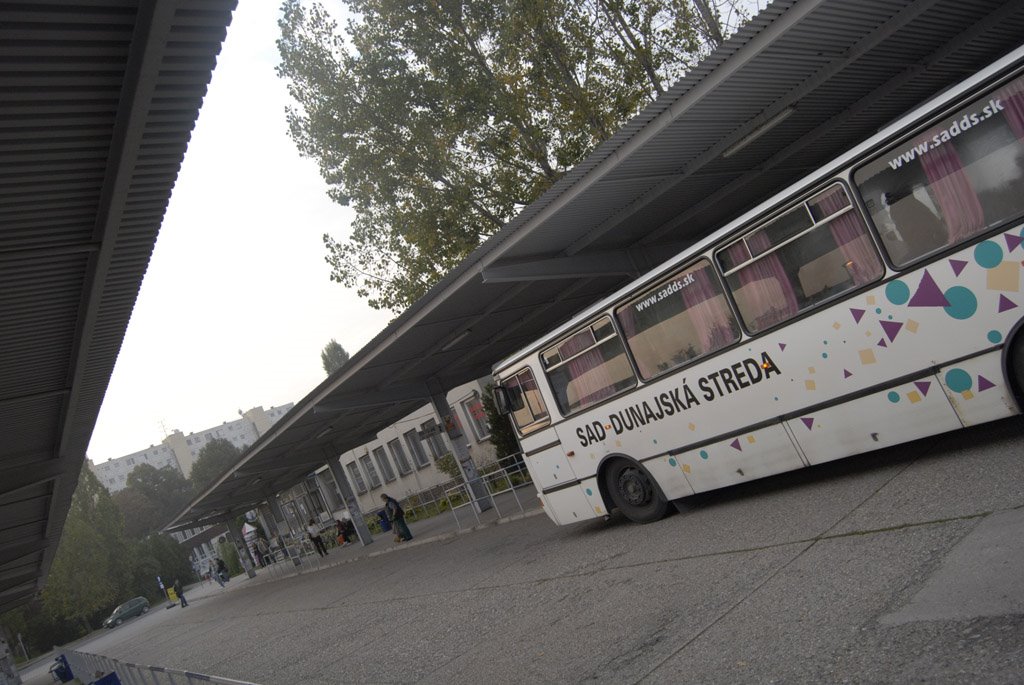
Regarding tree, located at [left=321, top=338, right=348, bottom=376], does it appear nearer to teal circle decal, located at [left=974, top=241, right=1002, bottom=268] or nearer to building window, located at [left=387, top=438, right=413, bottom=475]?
building window, located at [left=387, top=438, right=413, bottom=475]

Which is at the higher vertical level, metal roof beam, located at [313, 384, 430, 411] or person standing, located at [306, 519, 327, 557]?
metal roof beam, located at [313, 384, 430, 411]

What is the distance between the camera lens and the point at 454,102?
26.6m

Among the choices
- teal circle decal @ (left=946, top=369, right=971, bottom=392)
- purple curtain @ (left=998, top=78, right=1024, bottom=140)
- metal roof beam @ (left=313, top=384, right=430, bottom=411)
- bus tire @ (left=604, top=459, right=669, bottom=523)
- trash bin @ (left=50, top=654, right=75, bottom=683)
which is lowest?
trash bin @ (left=50, top=654, right=75, bottom=683)

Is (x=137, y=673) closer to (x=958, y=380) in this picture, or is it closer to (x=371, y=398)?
(x=958, y=380)

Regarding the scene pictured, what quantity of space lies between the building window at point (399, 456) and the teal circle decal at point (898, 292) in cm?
4743

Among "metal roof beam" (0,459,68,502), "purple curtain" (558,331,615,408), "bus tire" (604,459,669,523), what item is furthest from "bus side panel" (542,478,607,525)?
"metal roof beam" (0,459,68,502)

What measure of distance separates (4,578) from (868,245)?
3405 centimetres

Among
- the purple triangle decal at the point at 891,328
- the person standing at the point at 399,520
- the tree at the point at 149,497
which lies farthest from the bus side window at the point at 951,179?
the tree at the point at 149,497

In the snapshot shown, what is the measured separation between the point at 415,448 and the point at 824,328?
44826 mm

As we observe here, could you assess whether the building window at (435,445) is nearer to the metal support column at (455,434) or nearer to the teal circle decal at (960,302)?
the metal support column at (455,434)

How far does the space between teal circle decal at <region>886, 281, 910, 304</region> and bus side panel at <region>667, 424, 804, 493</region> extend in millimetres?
2147

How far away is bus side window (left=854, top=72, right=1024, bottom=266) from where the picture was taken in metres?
7.41

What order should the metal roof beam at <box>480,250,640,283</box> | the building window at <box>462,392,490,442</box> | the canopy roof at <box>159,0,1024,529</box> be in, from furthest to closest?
1. the building window at <box>462,392,490,442</box>
2. the metal roof beam at <box>480,250,640,283</box>
3. the canopy roof at <box>159,0,1024,529</box>

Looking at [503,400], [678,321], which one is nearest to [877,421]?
[678,321]
